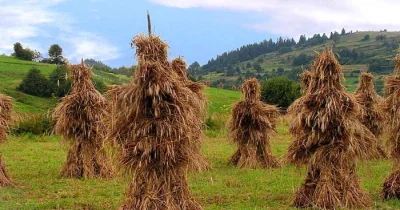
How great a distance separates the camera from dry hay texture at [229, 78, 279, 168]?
19.1m

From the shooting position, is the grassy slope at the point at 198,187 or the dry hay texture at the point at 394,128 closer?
the grassy slope at the point at 198,187

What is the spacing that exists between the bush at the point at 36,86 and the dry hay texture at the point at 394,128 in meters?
39.4

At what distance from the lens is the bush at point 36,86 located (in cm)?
4769

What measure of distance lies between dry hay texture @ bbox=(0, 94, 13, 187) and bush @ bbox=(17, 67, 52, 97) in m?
33.5

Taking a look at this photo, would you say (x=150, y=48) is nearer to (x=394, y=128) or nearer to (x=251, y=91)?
(x=394, y=128)

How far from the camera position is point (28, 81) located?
47812 mm

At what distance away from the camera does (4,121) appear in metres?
15.0

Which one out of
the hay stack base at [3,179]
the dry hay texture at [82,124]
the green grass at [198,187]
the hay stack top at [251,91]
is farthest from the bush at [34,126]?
the hay stack base at [3,179]

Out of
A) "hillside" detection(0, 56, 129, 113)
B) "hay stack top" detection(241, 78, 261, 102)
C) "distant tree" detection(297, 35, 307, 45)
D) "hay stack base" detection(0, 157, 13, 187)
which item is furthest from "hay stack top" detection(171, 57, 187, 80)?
"distant tree" detection(297, 35, 307, 45)

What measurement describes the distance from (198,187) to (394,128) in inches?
214

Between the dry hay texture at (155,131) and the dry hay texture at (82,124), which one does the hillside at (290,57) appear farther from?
the dry hay texture at (155,131)

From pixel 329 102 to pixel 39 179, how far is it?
9262 millimetres

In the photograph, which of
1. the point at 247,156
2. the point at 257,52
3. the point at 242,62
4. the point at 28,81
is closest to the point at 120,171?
the point at 247,156

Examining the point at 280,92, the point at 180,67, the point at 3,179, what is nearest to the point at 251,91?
the point at 180,67
